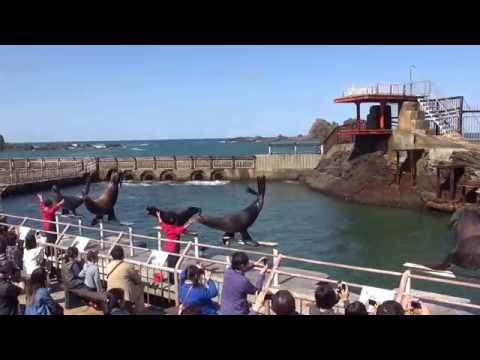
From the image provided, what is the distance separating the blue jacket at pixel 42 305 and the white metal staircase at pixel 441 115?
34.6 metres

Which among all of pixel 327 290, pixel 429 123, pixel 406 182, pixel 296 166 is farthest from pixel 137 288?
pixel 296 166

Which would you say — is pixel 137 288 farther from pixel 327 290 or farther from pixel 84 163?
pixel 84 163

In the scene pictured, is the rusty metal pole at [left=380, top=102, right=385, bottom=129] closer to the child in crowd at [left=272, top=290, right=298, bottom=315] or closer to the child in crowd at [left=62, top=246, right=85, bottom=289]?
the child in crowd at [left=62, top=246, right=85, bottom=289]

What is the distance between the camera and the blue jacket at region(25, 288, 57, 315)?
5609 millimetres

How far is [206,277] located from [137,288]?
48.3 inches

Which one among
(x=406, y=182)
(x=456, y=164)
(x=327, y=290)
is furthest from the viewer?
(x=406, y=182)

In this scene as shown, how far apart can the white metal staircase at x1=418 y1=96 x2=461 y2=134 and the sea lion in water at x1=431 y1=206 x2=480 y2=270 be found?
93.9ft

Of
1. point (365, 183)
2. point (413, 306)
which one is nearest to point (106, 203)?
point (413, 306)

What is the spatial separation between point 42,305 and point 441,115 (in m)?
35.8

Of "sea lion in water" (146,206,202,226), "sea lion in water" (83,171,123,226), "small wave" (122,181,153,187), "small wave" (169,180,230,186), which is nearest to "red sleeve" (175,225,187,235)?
"sea lion in water" (146,206,202,226)

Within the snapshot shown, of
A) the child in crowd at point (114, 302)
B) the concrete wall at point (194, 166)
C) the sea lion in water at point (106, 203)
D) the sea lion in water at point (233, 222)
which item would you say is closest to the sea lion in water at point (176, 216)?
the sea lion in water at point (233, 222)

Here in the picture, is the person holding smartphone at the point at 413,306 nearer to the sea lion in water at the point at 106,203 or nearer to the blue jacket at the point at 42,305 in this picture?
the blue jacket at the point at 42,305

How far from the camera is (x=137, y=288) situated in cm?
712

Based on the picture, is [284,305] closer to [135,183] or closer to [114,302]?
[114,302]
